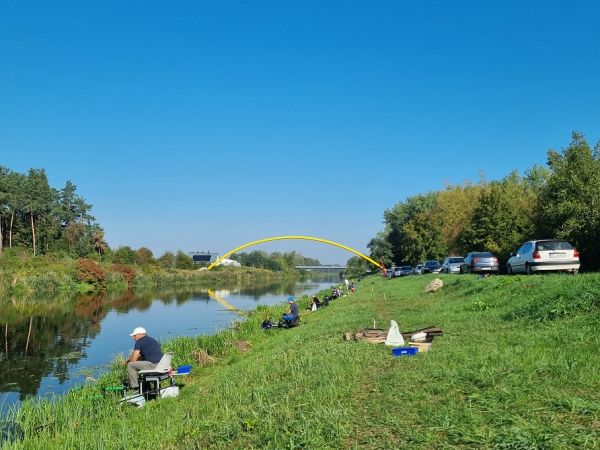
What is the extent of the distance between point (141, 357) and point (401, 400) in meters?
6.25

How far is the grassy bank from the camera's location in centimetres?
508

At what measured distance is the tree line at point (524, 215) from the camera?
28714 mm

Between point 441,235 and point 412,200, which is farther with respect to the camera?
point 412,200

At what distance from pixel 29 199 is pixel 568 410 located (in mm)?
81449

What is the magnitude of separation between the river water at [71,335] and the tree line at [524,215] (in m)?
21.0

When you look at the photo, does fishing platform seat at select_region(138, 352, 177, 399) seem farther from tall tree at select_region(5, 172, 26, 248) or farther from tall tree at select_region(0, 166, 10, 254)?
tall tree at select_region(5, 172, 26, 248)

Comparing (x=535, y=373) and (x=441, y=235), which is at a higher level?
(x=441, y=235)

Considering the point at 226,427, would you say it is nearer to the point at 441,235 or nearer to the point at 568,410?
the point at 568,410

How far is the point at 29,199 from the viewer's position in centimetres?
7394

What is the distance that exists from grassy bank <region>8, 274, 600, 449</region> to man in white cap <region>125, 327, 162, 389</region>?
2.19 ft

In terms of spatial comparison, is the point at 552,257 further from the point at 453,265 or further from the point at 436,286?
the point at 453,265

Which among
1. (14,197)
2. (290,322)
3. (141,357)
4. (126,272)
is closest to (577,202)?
(290,322)

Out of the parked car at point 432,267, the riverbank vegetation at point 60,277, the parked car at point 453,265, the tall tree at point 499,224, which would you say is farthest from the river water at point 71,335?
the tall tree at point 499,224

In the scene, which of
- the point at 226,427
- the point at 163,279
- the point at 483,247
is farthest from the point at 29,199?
the point at 226,427
